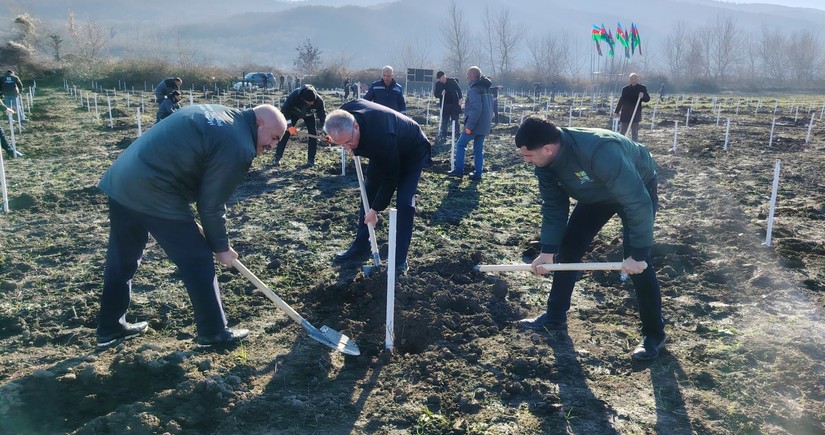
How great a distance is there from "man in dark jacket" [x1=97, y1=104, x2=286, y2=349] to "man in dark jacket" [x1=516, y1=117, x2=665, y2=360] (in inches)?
67.4

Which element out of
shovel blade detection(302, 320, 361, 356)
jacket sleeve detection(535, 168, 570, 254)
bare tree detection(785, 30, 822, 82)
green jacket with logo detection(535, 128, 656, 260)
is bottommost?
shovel blade detection(302, 320, 361, 356)

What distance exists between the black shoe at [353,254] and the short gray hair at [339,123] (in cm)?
192

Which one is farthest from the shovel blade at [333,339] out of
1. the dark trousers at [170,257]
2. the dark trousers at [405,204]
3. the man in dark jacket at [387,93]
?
the man in dark jacket at [387,93]

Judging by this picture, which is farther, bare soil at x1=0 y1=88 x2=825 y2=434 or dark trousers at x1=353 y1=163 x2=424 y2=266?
dark trousers at x1=353 y1=163 x2=424 y2=266

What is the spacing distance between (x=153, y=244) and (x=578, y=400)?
15.9ft

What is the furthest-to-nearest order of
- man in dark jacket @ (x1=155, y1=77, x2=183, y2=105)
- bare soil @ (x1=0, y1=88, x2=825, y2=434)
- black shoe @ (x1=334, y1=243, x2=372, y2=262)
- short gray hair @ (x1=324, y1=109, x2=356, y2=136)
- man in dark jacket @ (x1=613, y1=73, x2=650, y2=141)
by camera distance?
man in dark jacket @ (x1=613, y1=73, x2=650, y2=141)
man in dark jacket @ (x1=155, y1=77, x2=183, y2=105)
black shoe @ (x1=334, y1=243, x2=372, y2=262)
short gray hair @ (x1=324, y1=109, x2=356, y2=136)
bare soil @ (x1=0, y1=88, x2=825, y2=434)

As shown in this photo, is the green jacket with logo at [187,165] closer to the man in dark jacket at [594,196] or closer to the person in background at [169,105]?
the man in dark jacket at [594,196]

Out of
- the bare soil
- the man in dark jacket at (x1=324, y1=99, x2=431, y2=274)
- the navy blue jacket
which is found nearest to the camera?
the bare soil

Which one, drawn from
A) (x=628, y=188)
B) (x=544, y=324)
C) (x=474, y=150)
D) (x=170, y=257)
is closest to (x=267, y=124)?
(x=170, y=257)

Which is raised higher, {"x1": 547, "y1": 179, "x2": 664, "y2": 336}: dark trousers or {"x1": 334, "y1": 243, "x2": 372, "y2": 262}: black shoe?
{"x1": 547, "y1": 179, "x2": 664, "y2": 336}: dark trousers

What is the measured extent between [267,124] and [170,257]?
1.10m

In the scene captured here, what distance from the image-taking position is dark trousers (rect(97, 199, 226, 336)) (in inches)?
148

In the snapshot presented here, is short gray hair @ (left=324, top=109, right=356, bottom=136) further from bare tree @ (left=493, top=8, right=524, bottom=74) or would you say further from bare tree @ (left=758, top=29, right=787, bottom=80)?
bare tree @ (left=758, top=29, right=787, bottom=80)

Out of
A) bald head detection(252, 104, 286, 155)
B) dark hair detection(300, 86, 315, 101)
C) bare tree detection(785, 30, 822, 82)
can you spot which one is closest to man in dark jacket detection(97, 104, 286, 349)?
bald head detection(252, 104, 286, 155)
